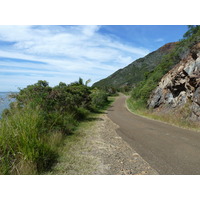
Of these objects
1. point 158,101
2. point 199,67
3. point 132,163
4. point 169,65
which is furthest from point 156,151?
point 169,65

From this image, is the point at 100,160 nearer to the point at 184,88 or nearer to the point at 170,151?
the point at 170,151

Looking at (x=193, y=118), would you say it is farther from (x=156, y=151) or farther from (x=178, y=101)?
(x=156, y=151)

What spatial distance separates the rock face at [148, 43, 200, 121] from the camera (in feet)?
32.6

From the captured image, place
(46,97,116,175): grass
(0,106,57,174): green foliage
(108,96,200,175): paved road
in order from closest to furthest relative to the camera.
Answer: (0,106,57,174): green foliage, (46,97,116,175): grass, (108,96,200,175): paved road

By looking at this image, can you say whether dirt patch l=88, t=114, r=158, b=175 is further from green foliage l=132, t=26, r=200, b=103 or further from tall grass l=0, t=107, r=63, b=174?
green foliage l=132, t=26, r=200, b=103

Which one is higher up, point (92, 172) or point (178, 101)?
point (178, 101)

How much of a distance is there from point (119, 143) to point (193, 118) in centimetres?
577

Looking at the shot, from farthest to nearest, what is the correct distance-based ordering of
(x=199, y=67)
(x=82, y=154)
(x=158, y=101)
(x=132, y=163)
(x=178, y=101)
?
1. (x=158, y=101)
2. (x=178, y=101)
3. (x=199, y=67)
4. (x=82, y=154)
5. (x=132, y=163)

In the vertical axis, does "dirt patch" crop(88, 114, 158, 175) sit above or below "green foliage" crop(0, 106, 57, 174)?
below

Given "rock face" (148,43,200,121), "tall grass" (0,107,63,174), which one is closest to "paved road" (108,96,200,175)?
"tall grass" (0,107,63,174)

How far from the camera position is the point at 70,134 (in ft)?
24.3

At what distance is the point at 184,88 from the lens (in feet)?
39.8

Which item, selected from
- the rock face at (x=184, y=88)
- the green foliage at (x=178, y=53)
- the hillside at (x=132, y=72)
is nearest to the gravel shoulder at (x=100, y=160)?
the rock face at (x=184, y=88)

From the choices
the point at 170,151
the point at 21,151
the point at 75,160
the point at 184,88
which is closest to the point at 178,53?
the point at 184,88
